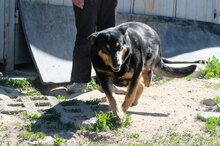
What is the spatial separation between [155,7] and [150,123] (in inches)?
187

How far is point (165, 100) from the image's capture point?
564 centimetres

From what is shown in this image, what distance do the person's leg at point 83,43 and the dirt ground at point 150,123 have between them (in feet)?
2.18

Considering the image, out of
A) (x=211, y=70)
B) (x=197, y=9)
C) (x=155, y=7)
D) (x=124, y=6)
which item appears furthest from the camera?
(x=197, y=9)

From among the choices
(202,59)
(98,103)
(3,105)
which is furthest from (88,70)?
(202,59)

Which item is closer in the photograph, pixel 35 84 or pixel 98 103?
pixel 98 103

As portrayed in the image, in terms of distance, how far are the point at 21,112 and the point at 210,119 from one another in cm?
229

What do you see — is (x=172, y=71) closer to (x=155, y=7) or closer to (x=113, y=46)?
(x=113, y=46)

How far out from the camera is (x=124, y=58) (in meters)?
4.43

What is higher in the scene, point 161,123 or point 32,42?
point 32,42

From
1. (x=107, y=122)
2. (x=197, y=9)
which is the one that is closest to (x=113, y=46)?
(x=107, y=122)

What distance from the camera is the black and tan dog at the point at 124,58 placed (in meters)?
4.23

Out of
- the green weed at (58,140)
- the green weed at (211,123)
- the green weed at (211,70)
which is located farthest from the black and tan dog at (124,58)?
the green weed at (211,70)

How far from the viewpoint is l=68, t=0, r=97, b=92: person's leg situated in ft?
17.5

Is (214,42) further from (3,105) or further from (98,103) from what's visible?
(3,105)
